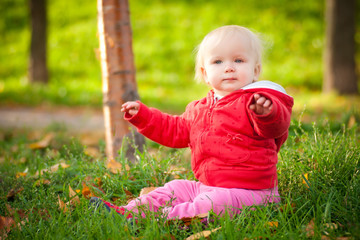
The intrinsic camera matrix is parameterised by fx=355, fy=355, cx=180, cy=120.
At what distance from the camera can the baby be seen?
2.00 m

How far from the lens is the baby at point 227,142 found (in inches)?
78.5

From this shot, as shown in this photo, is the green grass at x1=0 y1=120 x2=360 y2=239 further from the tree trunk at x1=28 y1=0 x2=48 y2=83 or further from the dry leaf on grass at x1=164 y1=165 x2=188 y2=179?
the tree trunk at x1=28 y1=0 x2=48 y2=83

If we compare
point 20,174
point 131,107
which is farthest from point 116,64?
point 20,174

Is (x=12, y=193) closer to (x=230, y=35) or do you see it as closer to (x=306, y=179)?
(x=230, y=35)

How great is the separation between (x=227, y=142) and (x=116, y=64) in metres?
1.39

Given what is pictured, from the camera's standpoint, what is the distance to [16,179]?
8.36 feet

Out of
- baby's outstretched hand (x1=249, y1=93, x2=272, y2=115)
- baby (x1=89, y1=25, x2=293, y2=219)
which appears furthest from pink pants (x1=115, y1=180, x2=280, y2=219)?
baby's outstretched hand (x1=249, y1=93, x2=272, y2=115)

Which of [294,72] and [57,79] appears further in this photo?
[57,79]

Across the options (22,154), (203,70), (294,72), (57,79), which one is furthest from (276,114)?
(57,79)

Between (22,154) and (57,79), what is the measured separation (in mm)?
8093

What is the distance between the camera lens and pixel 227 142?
2.07 metres

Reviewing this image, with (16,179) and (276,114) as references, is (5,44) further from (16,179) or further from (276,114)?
(276,114)

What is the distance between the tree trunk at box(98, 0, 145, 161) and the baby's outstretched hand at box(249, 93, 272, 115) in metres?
1.44

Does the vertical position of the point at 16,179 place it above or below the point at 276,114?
below
